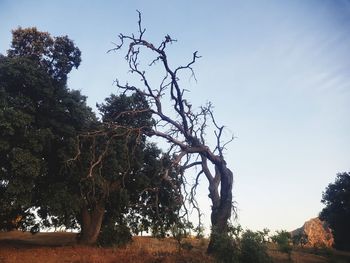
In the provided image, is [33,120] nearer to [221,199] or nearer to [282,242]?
[221,199]

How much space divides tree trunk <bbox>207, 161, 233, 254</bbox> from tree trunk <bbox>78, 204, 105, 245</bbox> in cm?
1145

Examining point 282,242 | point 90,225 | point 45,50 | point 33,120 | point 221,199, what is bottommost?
point 282,242

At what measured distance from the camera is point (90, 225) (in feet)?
79.0

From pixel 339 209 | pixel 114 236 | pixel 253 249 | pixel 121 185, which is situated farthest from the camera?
pixel 339 209

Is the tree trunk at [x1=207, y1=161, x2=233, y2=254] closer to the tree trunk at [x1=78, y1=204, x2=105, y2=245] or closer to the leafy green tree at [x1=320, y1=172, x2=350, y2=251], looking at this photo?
the tree trunk at [x1=78, y1=204, x2=105, y2=245]

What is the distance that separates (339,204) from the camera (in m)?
36.8

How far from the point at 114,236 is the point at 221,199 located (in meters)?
10.8

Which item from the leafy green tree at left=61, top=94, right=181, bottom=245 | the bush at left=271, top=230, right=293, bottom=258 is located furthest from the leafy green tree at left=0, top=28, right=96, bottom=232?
the bush at left=271, top=230, right=293, bottom=258

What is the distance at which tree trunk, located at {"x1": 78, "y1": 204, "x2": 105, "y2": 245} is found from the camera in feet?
77.7

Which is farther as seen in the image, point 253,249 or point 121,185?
point 121,185

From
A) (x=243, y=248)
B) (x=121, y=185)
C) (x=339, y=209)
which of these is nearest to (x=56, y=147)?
(x=121, y=185)

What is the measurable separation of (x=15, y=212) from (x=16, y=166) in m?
6.43

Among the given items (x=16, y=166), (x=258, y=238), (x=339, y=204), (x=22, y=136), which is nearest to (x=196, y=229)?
→ (x=258, y=238)

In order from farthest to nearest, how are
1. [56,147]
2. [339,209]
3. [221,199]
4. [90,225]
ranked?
[339,209], [90,225], [56,147], [221,199]
